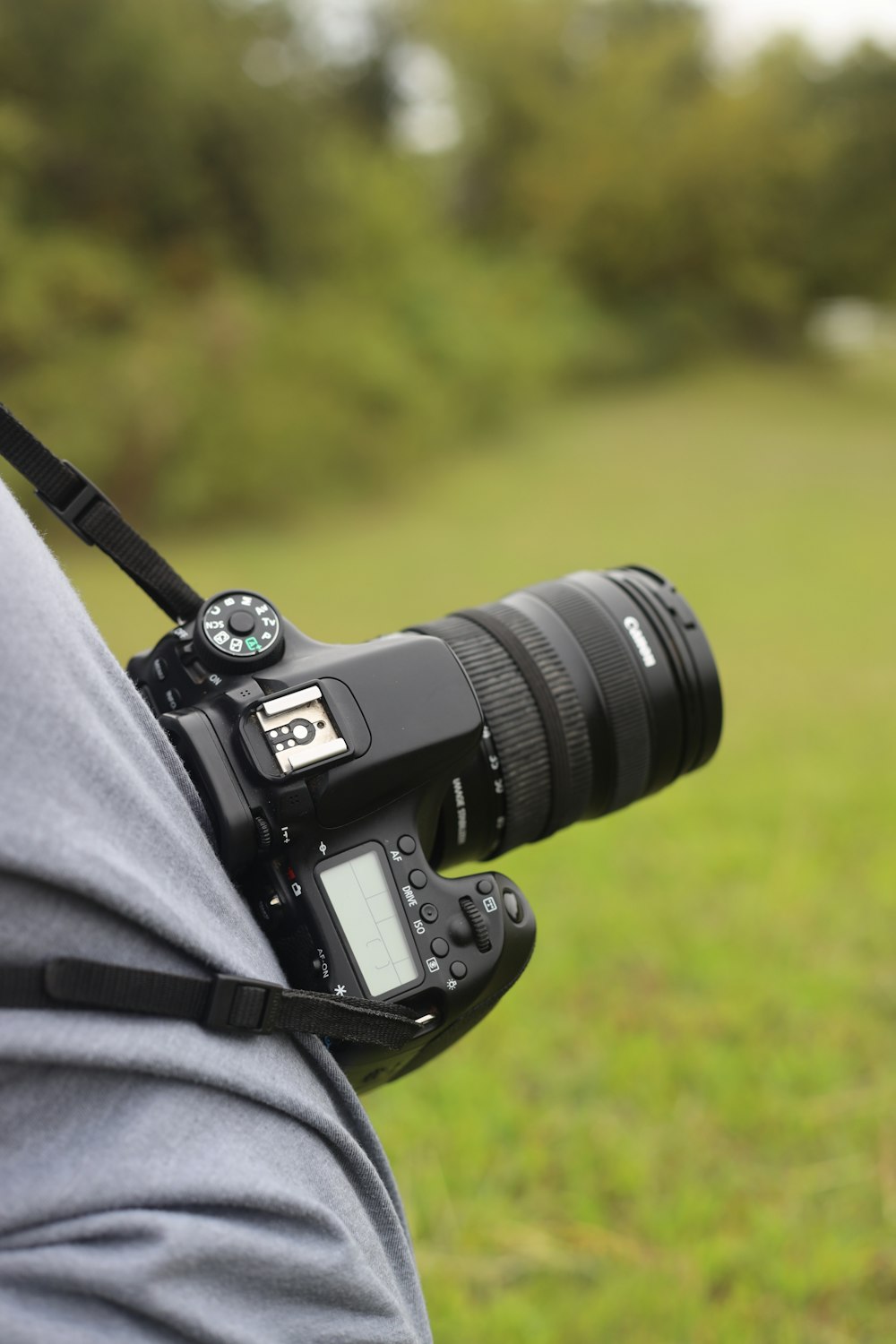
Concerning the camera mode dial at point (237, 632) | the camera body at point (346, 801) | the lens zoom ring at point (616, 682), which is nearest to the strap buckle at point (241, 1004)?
the camera body at point (346, 801)

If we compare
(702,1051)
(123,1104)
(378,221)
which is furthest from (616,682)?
(378,221)

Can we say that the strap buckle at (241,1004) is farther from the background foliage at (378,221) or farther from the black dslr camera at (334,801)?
the background foliage at (378,221)

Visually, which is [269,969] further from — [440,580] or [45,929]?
[440,580]

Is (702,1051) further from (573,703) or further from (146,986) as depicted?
(146,986)

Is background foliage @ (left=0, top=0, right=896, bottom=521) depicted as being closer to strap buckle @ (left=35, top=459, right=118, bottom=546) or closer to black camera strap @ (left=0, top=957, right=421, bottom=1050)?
strap buckle @ (left=35, top=459, right=118, bottom=546)

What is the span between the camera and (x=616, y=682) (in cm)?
105

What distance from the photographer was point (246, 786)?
76 cm

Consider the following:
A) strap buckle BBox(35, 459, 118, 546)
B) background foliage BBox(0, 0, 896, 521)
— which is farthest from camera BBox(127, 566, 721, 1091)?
background foliage BBox(0, 0, 896, 521)

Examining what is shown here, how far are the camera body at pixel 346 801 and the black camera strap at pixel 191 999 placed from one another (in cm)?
4

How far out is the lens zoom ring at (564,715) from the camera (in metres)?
1.02

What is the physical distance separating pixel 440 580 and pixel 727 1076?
124 inches

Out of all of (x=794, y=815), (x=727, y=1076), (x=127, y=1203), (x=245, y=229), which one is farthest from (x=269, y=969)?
(x=245, y=229)

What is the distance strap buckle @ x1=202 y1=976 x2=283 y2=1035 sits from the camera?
0.65 meters

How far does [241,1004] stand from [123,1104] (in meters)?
0.08
